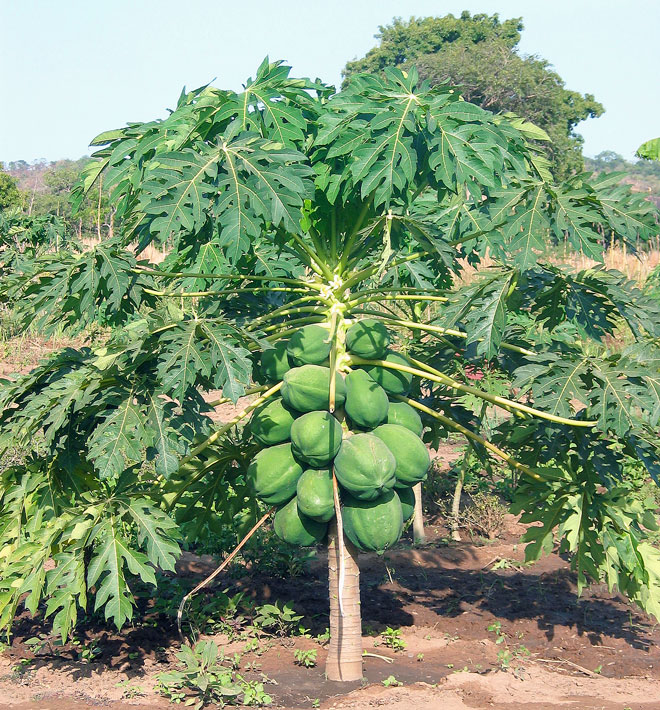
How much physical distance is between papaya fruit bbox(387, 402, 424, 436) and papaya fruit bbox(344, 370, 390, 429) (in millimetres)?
84

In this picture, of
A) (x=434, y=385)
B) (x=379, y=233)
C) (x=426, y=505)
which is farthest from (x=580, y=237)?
(x=426, y=505)

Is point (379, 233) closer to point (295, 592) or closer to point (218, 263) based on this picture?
point (218, 263)

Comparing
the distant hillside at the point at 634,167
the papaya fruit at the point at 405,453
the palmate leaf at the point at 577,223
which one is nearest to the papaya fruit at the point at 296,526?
the papaya fruit at the point at 405,453

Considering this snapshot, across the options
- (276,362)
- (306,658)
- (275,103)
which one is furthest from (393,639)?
(275,103)

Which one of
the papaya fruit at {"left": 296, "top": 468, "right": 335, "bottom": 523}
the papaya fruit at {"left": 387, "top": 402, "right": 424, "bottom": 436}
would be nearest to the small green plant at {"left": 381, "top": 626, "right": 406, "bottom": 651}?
the papaya fruit at {"left": 296, "top": 468, "right": 335, "bottom": 523}

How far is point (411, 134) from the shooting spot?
2.99 m

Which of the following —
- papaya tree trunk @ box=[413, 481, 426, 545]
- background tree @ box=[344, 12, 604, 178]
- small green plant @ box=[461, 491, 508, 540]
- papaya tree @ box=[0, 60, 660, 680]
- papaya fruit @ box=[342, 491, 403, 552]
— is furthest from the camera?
background tree @ box=[344, 12, 604, 178]

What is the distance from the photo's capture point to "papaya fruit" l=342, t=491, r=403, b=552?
3.23m

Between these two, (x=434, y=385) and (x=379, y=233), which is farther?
(x=434, y=385)

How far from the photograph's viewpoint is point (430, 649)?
3.96 m

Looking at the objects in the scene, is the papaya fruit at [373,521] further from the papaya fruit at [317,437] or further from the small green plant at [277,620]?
the small green plant at [277,620]

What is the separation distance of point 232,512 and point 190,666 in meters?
0.72

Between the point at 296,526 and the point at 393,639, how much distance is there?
1.01 metres

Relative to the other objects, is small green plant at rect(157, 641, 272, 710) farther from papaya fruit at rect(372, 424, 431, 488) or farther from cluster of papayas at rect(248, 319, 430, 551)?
papaya fruit at rect(372, 424, 431, 488)
